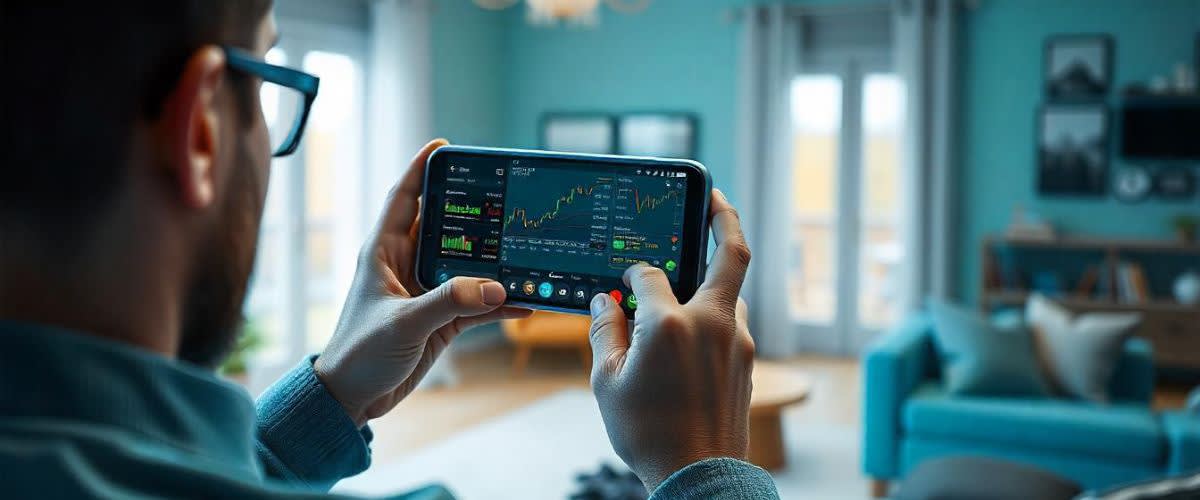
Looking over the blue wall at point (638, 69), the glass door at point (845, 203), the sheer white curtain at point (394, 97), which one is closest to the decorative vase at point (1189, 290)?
the glass door at point (845, 203)

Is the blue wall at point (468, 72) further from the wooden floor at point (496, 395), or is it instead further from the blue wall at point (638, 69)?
the wooden floor at point (496, 395)

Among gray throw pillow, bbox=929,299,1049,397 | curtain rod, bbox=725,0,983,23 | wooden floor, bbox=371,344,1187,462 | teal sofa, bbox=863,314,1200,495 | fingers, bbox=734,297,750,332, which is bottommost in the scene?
wooden floor, bbox=371,344,1187,462

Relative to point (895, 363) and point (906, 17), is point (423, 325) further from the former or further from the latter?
point (906, 17)

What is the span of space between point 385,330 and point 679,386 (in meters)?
0.33

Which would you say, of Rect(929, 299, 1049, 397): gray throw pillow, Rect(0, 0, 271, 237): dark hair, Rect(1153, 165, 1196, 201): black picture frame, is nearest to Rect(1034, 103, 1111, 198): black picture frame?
Rect(1153, 165, 1196, 201): black picture frame

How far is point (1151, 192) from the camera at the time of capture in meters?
5.52

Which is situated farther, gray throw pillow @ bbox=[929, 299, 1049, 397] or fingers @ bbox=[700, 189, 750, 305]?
gray throw pillow @ bbox=[929, 299, 1049, 397]

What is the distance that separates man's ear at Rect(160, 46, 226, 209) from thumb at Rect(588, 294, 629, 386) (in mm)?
352

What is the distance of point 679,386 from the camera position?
725 mm

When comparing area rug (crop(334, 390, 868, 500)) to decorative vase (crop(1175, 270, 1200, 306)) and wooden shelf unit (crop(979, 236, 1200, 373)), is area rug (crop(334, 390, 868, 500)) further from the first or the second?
decorative vase (crop(1175, 270, 1200, 306))

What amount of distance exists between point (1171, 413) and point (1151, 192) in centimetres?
258

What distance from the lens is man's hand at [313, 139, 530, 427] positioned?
0.93 m

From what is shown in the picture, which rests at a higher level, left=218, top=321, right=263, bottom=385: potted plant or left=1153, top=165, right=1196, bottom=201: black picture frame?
left=1153, top=165, right=1196, bottom=201: black picture frame

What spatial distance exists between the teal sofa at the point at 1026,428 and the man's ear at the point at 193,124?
3.20 metres
